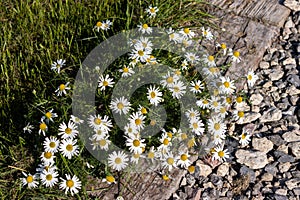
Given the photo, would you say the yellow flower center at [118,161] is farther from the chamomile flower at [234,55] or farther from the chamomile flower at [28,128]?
the chamomile flower at [234,55]

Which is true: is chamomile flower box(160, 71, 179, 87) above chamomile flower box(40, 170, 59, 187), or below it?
above

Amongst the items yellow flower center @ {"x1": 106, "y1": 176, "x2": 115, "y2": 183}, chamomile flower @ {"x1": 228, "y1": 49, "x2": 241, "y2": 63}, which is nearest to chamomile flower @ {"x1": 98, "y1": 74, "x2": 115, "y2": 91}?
yellow flower center @ {"x1": 106, "y1": 176, "x2": 115, "y2": 183}

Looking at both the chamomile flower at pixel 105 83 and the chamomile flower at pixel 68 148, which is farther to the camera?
the chamomile flower at pixel 105 83

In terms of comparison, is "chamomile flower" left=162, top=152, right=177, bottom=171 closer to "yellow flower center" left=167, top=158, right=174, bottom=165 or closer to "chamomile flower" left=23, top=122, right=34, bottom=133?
"yellow flower center" left=167, top=158, right=174, bottom=165

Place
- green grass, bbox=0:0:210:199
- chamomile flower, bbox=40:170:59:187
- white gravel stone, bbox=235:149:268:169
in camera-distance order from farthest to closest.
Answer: white gravel stone, bbox=235:149:268:169, green grass, bbox=0:0:210:199, chamomile flower, bbox=40:170:59:187

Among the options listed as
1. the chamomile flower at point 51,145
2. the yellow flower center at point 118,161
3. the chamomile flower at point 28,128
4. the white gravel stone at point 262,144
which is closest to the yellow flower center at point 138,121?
the yellow flower center at point 118,161

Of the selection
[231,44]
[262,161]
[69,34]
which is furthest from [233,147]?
[69,34]
